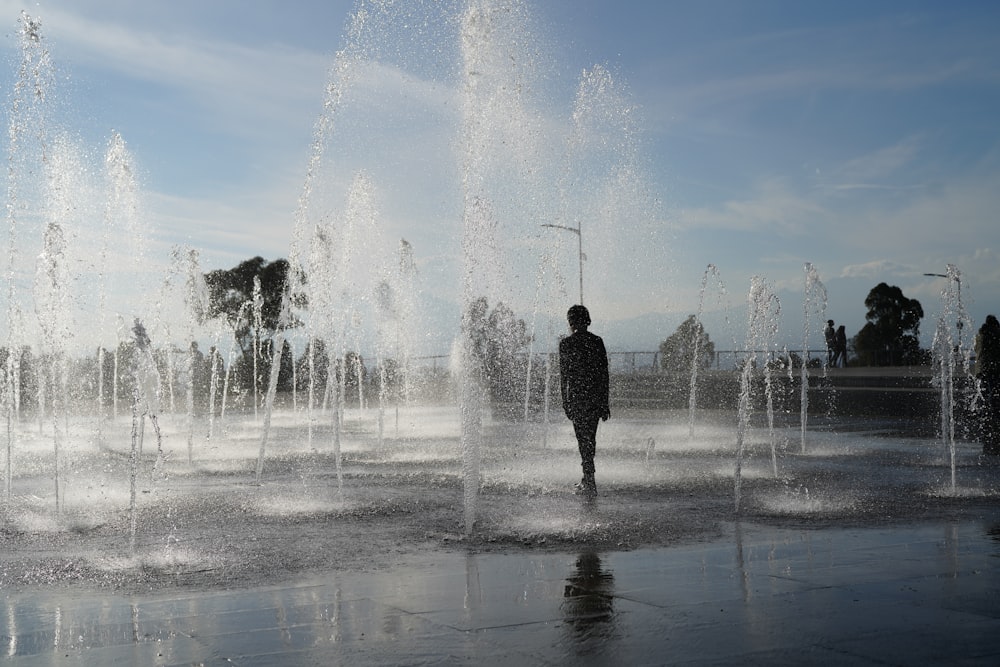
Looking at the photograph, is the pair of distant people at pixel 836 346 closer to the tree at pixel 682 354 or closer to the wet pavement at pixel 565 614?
the tree at pixel 682 354

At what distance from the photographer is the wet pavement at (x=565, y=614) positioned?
15.1 ft

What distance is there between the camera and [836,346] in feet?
150

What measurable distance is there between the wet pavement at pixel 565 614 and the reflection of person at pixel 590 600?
0.02 metres

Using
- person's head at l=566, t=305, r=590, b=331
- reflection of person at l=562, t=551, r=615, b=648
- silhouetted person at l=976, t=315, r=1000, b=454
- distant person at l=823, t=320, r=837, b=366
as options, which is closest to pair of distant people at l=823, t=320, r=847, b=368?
distant person at l=823, t=320, r=837, b=366

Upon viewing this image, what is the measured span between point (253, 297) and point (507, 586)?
58.9 m

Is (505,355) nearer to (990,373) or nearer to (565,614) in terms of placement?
(990,373)

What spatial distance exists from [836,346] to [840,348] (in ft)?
0.66

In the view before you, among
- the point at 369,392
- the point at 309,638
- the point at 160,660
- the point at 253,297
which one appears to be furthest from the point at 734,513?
the point at 253,297

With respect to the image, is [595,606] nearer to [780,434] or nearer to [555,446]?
[555,446]

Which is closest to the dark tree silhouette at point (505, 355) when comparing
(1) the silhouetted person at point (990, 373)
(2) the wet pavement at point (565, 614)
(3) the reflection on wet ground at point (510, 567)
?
(1) the silhouetted person at point (990, 373)

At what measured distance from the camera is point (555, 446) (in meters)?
17.8

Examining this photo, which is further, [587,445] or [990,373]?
[990,373]

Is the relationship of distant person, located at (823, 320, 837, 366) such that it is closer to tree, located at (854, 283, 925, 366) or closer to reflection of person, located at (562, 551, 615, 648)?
tree, located at (854, 283, 925, 366)

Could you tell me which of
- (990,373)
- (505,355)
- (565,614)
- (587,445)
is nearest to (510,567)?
(565,614)
